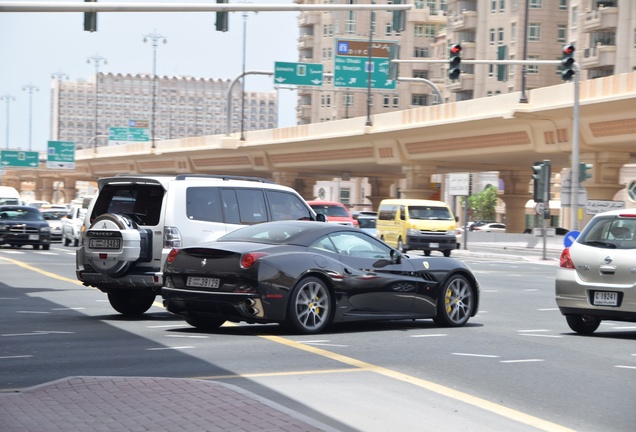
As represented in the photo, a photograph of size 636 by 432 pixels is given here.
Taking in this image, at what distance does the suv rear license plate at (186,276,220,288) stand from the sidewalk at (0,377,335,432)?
405 cm

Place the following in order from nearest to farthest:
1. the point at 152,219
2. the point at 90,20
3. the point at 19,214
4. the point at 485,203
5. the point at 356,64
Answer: the point at 152,219, the point at 90,20, the point at 19,214, the point at 356,64, the point at 485,203

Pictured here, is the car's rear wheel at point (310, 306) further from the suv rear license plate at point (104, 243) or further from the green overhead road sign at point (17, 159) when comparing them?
the green overhead road sign at point (17, 159)

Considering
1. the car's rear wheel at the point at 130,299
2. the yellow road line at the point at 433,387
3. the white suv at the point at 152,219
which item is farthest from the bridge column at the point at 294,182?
the yellow road line at the point at 433,387

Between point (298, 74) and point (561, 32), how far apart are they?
43.4 m

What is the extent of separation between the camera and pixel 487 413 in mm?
8430

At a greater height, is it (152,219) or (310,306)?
(152,219)

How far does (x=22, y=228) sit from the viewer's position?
41875 millimetres

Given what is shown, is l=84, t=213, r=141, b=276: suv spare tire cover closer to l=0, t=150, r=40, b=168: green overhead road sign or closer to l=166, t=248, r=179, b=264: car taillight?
l=166, t=248, r=179, b=264: car taillight

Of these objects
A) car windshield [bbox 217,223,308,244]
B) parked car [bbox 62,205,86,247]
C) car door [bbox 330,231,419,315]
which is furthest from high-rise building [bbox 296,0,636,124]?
car windshield [bbox 217,223,308,244]

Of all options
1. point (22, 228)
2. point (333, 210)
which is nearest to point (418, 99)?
point (333, 210)

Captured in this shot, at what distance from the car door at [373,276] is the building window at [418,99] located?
118 metres

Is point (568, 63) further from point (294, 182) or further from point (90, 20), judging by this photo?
point (294, 182)

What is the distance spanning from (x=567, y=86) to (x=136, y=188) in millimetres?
32534

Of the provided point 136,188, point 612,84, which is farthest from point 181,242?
point 612,84
